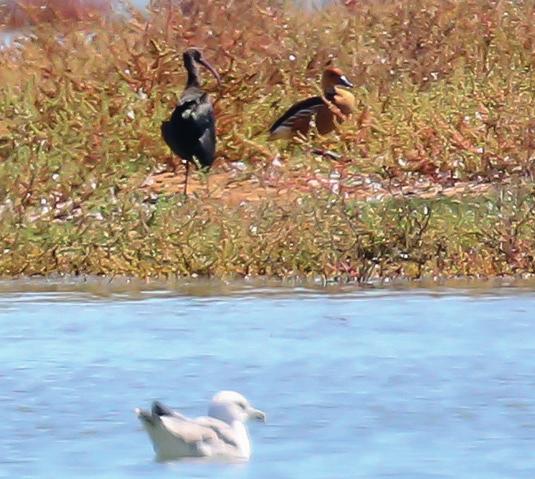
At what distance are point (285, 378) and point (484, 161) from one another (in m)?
6.80

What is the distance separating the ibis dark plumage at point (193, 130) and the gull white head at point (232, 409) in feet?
25.4

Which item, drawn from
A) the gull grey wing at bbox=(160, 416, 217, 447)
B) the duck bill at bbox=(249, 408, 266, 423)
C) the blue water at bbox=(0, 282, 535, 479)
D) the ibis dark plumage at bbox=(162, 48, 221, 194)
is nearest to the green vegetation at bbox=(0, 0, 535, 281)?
the ibis dark plumage at bbox=(162, 48, 221, 194)

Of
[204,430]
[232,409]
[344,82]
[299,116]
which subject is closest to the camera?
[204,430]

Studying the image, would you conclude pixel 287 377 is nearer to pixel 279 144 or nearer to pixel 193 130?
pixel 193 130

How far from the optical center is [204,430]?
9961mm

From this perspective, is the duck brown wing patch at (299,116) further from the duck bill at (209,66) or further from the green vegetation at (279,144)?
the duck bill at (209,66)

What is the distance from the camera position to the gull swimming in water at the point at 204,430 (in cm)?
966

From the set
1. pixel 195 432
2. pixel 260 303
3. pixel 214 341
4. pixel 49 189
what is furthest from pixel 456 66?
pixel 195 432

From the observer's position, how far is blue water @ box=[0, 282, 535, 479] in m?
9.77

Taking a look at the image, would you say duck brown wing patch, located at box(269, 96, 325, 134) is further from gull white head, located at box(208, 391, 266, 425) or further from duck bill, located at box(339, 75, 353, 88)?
gull white head, located at box(208, 391, 266, 425)

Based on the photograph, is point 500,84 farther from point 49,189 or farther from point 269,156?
point 49,189

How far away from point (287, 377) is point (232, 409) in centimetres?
175

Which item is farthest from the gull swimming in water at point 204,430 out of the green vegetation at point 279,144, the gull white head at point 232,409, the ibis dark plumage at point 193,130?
the ibis dark plumage at point 193,130

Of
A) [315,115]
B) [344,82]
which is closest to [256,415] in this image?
[315,115]
